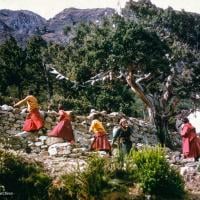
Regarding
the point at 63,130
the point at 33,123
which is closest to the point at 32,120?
the point at 33,123

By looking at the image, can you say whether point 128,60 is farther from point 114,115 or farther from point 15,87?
point 15,87

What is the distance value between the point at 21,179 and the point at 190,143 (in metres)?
7.32

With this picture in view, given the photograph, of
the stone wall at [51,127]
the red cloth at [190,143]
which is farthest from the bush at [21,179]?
the red cloth at [190,143]

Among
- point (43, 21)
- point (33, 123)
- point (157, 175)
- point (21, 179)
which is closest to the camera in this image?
point (21, 179)

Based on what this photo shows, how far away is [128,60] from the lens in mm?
28578

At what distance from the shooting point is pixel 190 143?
18453mm

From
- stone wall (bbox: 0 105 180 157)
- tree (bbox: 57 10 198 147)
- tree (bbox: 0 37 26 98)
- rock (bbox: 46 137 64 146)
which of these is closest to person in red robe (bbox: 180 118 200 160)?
stone wall (bbox: 0 105 180 157)

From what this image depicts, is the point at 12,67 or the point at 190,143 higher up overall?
the point at 12,67

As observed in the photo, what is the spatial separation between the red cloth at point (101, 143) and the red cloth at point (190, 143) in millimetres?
2425

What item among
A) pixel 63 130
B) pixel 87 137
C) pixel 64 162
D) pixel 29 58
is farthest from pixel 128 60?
pixel 29 58

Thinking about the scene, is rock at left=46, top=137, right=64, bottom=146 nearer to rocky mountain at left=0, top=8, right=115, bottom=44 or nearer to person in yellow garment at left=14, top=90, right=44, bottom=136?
person in yellow garment at left=14, top=90, right=44, bottom=136

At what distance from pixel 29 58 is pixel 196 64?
1616 cm

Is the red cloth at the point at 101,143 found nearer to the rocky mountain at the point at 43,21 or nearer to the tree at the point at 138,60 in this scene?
the tree at the point at 138,60

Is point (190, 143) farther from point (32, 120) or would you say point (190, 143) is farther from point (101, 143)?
point (32, 120)
